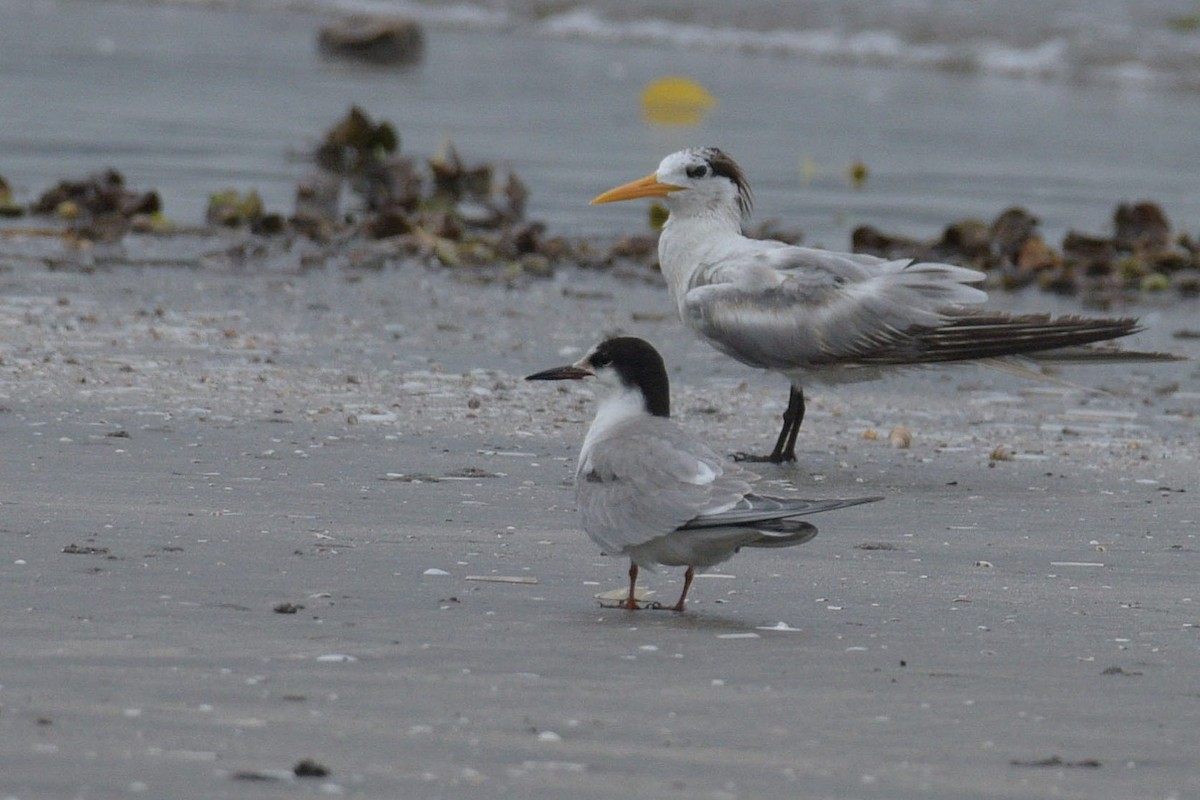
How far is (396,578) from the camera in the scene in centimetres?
494

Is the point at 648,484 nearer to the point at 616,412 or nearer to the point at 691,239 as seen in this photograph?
the point at 616,412

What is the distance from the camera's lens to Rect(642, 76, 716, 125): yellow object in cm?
1770

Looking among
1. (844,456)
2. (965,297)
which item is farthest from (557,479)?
(965,297)

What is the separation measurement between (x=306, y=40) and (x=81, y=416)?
58.0ft

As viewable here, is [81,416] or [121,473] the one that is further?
[81,416]

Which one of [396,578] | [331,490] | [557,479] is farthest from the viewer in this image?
[557,479]

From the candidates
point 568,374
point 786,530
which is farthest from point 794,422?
point 786,530

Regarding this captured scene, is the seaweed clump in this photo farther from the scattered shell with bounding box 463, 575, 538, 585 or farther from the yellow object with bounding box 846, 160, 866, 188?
the scattered shell with bounding box 463, 575, 538, 585

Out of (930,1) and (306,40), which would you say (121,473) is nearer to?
(306,40)

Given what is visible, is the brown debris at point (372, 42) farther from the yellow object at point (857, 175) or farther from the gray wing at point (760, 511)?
the gray wing at point (760, 511)

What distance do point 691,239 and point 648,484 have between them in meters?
3.12

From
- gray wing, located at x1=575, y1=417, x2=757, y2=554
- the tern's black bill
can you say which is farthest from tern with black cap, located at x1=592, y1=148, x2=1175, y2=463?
gray wing, located at x1=575, y1=417, x2=757, y2=554

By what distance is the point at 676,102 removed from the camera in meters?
18.4

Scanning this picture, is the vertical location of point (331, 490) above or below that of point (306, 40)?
below
